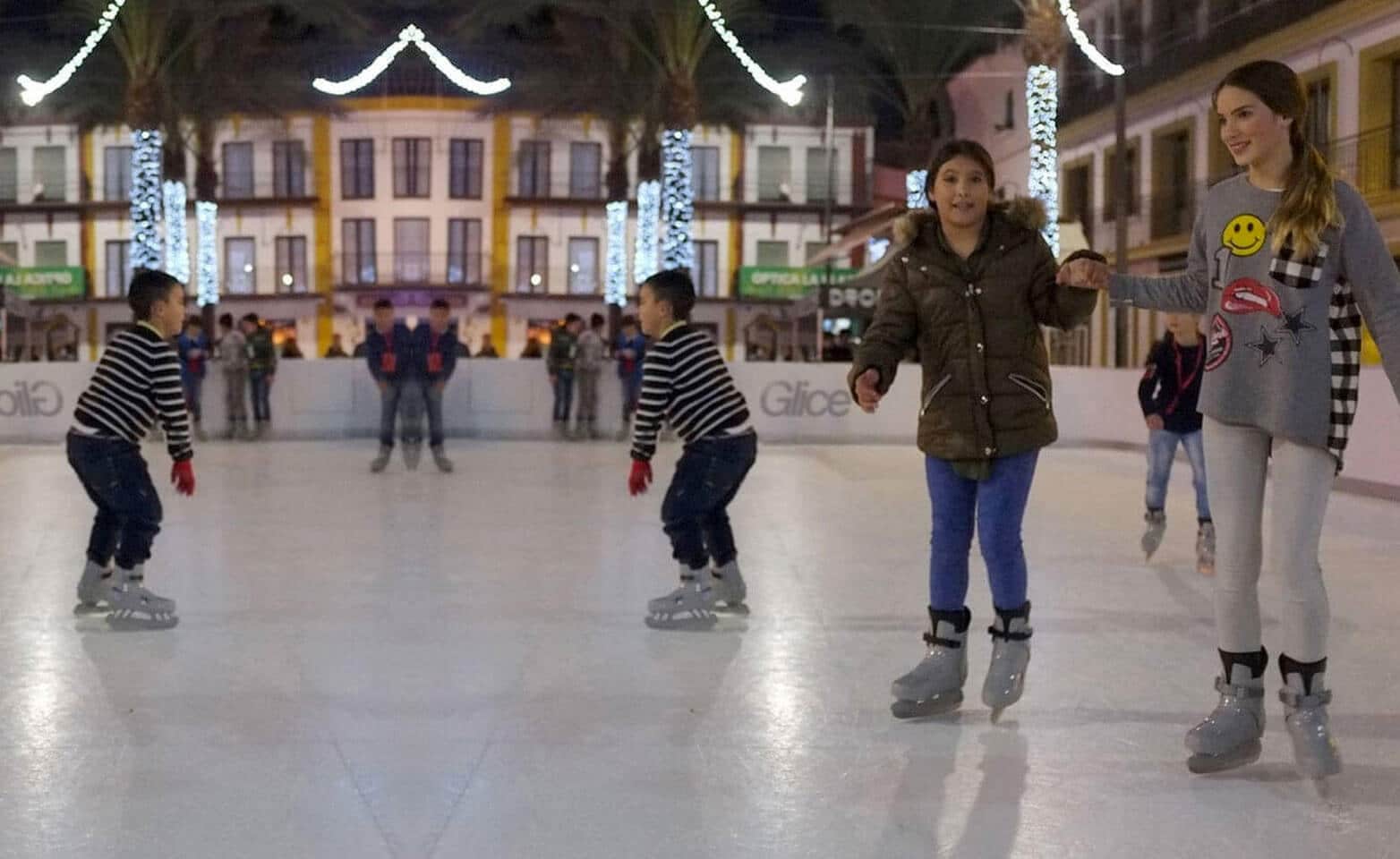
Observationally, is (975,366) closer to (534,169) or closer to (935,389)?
(935,389)

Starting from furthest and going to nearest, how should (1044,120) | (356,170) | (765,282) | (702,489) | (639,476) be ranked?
(765,282)
(356,170)
(1044,120)
(702,489)
(639,476)

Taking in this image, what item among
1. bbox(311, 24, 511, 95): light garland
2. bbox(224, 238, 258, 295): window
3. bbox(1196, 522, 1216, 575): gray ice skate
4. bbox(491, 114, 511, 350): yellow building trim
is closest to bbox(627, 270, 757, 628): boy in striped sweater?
bbox(1196, 522, 1216, 575): gray ice skate

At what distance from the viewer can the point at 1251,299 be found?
3.50 m

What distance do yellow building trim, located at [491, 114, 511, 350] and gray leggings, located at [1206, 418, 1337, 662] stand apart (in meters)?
39.3

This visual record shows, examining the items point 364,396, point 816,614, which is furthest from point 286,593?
point 364,396

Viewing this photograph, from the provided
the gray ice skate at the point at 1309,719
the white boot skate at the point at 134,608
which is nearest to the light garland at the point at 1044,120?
the white boot skate at the point at 134,608

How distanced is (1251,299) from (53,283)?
43337 millimetres

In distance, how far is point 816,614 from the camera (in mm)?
5848

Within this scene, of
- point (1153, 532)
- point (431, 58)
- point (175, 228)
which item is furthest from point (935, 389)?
point (175, 228)

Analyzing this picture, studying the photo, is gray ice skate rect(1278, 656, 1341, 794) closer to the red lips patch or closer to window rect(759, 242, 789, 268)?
the red lips patch

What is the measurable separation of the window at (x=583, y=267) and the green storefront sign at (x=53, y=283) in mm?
12976

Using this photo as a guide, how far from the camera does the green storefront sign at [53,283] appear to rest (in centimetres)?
4253

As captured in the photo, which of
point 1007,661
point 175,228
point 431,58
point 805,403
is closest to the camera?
point 1007,661

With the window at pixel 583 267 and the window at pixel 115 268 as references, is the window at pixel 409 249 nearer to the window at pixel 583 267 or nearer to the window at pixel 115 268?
the window at pixel 583 267
